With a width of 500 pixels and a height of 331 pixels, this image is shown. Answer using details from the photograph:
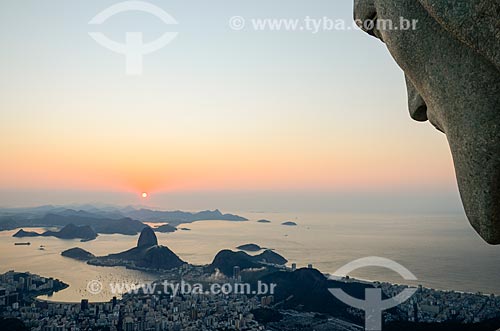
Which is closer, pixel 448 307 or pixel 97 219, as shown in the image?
pixel 448 307

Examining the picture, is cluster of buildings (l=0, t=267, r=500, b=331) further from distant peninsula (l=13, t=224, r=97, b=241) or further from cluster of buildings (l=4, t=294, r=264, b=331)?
distant peninsula (l=13, t=224, r=97, b=241)

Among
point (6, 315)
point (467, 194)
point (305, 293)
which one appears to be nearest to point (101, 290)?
point (6, 315)

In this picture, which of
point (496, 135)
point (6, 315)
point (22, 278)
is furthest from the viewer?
point (22, 278)

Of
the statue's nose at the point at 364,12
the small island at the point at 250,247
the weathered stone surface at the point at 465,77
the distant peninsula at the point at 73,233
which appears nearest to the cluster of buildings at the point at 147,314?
the small island at the point at 250,247

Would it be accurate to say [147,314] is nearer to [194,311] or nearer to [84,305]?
[194,311]

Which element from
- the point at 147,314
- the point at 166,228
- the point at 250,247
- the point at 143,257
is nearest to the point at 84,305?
the point at 147,314

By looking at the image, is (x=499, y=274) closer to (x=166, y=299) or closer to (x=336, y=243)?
(x=166, y=299)

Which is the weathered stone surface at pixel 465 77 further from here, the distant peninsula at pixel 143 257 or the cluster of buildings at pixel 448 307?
the distant peninsula at pixel 143 257
